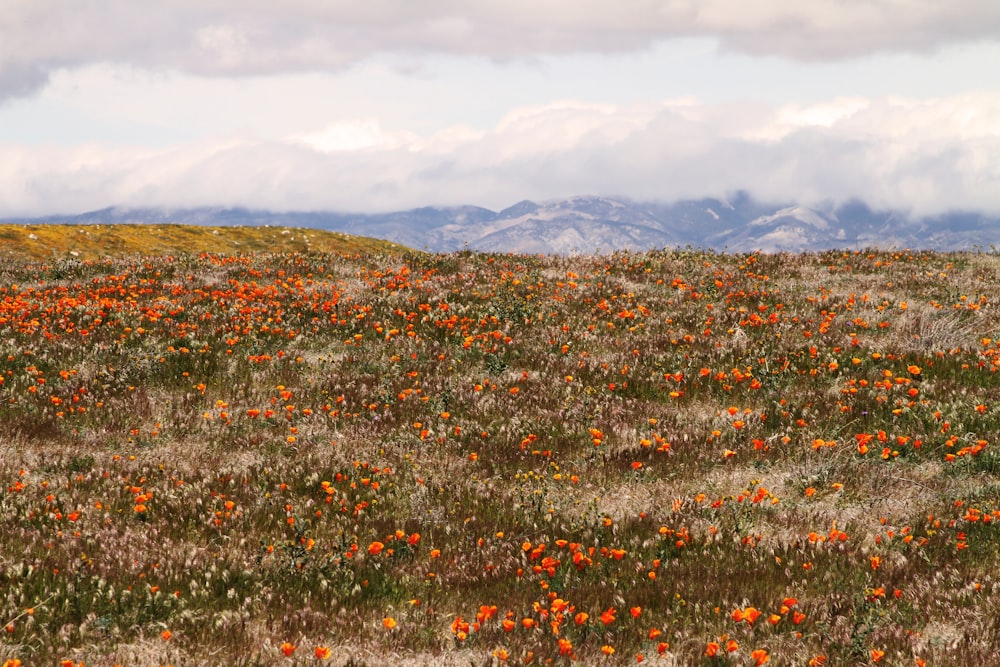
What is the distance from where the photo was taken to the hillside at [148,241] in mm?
32250

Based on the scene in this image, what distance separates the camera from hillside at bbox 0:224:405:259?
1270 inches

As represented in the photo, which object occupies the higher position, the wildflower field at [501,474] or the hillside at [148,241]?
the hillside at [148,241]

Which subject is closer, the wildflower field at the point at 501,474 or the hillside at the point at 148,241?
the wildflower field at the point at 501,474

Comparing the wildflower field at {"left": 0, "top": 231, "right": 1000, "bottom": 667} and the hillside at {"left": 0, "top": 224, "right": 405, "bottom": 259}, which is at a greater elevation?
the hillside at {"left": 0, "top": 224, "right": 405, "bottom": 259}

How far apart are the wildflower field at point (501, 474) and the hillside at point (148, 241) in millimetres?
18861

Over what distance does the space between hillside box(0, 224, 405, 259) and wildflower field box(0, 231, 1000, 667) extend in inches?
743

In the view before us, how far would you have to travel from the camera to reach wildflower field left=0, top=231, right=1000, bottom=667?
17.1 ft

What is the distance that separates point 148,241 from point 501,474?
35.6 meters

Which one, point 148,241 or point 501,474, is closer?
point 501,474

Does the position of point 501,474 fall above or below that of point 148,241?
below

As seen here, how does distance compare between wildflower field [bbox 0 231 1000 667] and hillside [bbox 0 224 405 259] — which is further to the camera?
hillside [bbox 0 224 405 259]

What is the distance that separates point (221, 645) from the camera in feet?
16.5

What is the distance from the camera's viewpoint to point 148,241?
38.2 metres

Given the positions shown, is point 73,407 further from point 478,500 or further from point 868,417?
point 868,417
